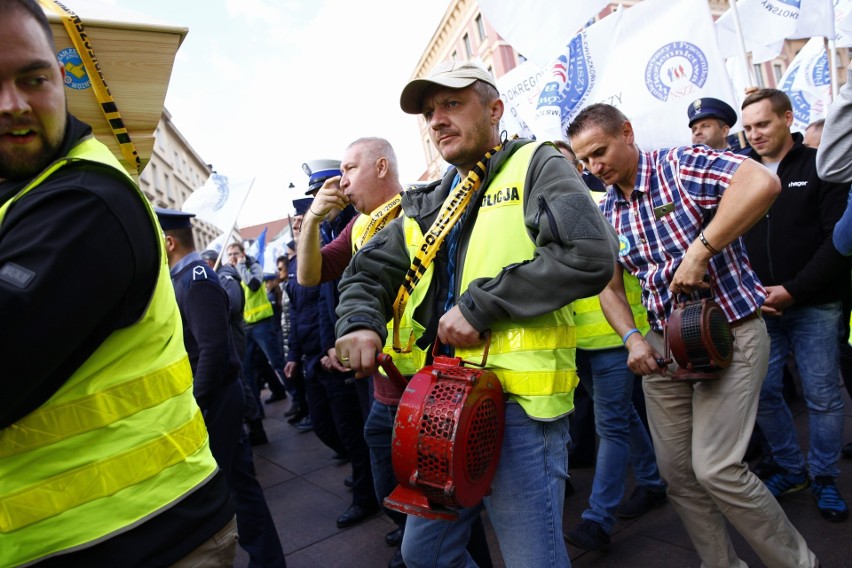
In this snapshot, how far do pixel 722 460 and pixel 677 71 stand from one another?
3.87m

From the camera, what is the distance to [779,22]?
646 centimetres

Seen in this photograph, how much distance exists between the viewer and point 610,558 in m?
3.13

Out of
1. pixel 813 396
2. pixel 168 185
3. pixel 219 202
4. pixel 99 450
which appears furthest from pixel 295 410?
pixel 168 185

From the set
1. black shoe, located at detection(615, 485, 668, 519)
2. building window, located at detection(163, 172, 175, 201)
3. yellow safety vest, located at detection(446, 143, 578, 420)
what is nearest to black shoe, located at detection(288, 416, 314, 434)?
black shoe, located at detection(615, 485, 668, 519)

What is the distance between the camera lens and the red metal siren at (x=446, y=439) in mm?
1607

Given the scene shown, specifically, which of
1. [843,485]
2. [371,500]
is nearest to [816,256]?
[843,485]

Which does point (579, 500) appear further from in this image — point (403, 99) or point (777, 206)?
point (403, 99)

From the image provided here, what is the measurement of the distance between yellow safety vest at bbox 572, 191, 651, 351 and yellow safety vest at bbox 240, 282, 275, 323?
5.53m

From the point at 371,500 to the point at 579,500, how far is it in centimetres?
147

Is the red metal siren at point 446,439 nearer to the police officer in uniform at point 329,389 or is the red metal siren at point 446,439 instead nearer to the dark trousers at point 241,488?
the dark trousers at point 241,488

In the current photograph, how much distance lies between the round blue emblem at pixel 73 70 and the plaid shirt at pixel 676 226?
2.25m

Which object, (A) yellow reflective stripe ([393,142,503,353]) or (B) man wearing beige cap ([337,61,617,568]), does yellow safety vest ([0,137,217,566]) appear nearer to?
(B) man wearing beige cap ([337,61,617,568])

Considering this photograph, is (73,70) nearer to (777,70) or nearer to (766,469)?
(766,469)

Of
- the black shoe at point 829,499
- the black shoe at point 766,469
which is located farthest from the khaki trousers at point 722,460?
the black shoe at point 766,469
